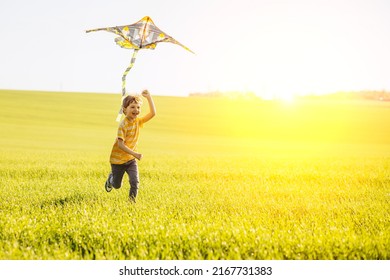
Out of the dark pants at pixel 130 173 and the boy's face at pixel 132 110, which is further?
the dark pants at pixel 130 173

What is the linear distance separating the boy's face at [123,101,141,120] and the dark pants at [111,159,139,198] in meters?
0.83

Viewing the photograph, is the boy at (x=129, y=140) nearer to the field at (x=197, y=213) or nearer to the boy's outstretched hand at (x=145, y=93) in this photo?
the boy's outstretched hand at (x=145, y=93)

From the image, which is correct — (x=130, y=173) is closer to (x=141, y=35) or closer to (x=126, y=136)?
(x=126, y=136)

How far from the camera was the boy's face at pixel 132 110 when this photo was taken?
7.28m

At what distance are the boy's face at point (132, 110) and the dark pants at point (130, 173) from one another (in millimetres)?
827

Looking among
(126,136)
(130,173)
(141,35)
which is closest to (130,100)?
(126,136)

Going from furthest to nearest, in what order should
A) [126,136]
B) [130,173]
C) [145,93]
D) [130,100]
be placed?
[130,173] → [126,136] → [130,100] → [145,93]

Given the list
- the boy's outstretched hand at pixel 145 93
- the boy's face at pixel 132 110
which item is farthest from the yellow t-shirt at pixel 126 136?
the boy's outstretched hand at pixel 145 93

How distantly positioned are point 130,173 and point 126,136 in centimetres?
68

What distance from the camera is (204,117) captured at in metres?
48.1

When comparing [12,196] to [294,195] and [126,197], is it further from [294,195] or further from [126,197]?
[294,195]

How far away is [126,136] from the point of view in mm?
7543

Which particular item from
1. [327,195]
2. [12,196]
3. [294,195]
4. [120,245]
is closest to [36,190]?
[12,196]

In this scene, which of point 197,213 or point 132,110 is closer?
point 197,213
